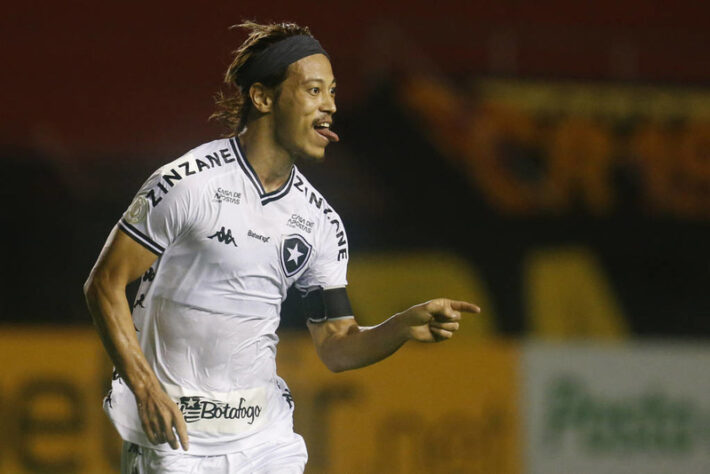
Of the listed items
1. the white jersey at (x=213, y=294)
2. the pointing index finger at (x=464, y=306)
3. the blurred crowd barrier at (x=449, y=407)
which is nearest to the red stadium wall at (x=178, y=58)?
the blurred crowd barrier at (x=449, y=407)

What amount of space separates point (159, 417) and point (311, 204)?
93 cm

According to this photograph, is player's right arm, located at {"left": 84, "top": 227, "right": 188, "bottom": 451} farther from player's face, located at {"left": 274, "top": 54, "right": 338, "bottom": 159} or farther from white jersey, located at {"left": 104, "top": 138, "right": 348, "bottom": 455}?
player's face, located at {"left": 274, "top": 54, "right": 338, "bottom": 159}

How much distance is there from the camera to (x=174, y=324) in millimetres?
3381

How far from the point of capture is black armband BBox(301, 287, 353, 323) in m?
3.76

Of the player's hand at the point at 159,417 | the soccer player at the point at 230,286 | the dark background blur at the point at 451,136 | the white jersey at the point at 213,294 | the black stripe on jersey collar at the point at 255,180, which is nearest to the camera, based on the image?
the player's hand at the point at 159,417

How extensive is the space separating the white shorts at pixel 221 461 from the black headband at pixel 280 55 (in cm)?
118

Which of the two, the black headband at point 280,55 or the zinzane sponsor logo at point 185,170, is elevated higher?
the black headband at point 280,55

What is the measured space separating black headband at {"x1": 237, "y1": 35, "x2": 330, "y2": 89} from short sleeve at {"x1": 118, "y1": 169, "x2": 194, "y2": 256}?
51cm

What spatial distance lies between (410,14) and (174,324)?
9.52 m

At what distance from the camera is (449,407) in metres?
7.21

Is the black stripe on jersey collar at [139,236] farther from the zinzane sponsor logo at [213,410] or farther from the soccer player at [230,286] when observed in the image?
the zinzane sponsor logo at [213,410]

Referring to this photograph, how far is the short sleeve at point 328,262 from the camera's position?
12.2 feet

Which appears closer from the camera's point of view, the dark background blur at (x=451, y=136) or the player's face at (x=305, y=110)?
the player's face at (x=305, y=110)

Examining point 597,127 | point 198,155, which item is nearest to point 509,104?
point 597,127
